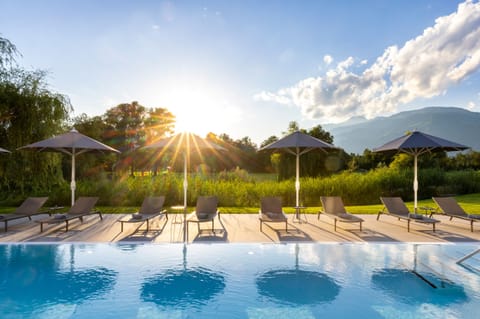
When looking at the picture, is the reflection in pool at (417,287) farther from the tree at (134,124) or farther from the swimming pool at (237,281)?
the tree at (134,124)

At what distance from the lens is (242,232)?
23.5ft

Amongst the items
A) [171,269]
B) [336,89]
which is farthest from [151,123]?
[171,269]

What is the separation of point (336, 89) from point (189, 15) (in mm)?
14733

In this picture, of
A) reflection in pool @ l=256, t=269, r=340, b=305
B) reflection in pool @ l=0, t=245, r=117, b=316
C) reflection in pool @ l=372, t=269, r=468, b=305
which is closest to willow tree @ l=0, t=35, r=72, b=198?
reflection in pool @ l=0, t=245, r=117, b=316

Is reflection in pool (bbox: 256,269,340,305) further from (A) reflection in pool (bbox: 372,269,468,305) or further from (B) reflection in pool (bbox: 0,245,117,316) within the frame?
(B) reflection in pool (bbox: 0,245,117,316)

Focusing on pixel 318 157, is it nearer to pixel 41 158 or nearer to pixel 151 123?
pixel 41 158

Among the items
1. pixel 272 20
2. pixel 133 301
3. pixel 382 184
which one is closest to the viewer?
pixel 133 301

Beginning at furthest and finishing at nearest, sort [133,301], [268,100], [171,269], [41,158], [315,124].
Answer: [315,124], [268,100], [41,158], [171,269], [133,301]

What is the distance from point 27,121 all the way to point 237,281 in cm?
1073

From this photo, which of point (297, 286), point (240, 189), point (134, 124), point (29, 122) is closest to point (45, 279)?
point (297, 286)

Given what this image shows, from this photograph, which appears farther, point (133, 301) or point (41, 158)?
point (41, 158)

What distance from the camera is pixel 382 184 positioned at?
14.9 m

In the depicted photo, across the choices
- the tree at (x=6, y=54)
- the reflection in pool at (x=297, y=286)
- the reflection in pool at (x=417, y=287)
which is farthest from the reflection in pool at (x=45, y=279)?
the tree at (x=6, y=54)

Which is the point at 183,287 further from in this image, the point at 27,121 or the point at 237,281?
the point at 27,121
